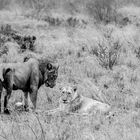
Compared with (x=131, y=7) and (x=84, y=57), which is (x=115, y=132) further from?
(x=131, y=7)

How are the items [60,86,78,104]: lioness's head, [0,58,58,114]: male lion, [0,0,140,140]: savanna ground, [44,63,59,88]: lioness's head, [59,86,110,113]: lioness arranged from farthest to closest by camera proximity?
[60,86,78,104]: lioness's head
[59,86,110,113]: lioness
[44,63,59,88]: lioness's head
[0,58,58,114]: male lion
[0,0,140,140]: savanna ground

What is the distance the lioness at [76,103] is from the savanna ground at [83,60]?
A: 1.01ft

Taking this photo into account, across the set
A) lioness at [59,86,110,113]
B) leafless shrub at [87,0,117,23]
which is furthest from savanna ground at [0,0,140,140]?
lioness at [59,86,110,113]

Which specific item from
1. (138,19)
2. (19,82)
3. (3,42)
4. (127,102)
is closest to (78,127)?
(19,82)

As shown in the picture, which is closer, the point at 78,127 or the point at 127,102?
the point at 78,127

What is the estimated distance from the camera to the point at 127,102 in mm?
7730

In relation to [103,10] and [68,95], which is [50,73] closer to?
[68,95]

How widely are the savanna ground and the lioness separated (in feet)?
1.01

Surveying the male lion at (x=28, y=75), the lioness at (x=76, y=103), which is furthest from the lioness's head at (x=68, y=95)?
the male lion at (x=28, y=75)

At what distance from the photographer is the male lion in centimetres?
628

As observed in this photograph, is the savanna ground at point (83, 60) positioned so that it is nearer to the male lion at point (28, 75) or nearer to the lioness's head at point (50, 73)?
the male lion at point (28, 75)

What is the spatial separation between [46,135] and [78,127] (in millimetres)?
784

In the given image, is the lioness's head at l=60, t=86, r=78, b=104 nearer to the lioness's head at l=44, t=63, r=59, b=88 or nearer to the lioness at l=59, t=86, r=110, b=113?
the lioness at l=59, t=86, r=110, b=113

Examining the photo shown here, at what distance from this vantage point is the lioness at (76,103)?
6.83m
